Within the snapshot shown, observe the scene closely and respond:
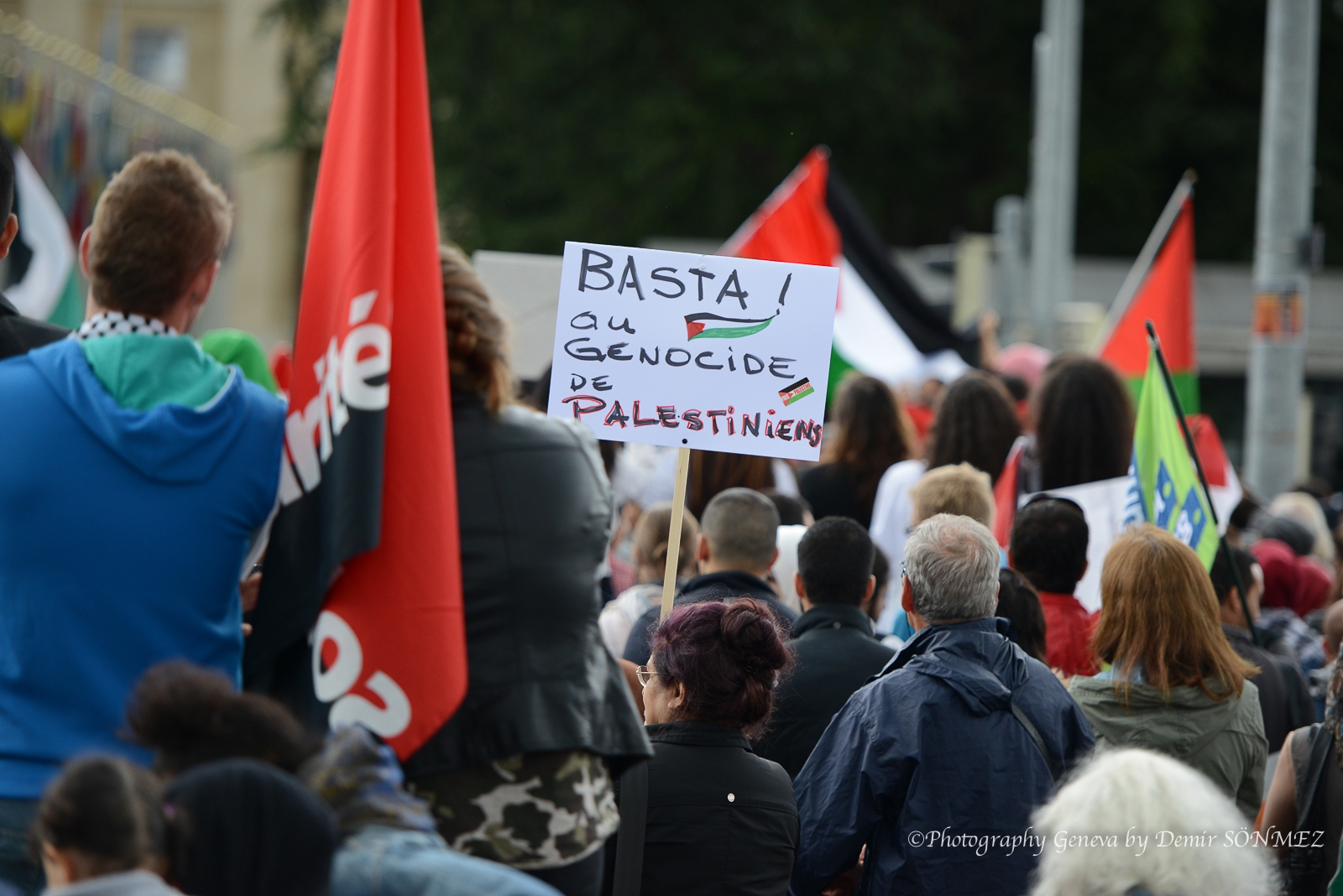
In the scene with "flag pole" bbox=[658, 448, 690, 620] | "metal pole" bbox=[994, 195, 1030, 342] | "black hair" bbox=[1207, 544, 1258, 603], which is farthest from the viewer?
"metal pole" bbox=[994, 195, 1030, 342]

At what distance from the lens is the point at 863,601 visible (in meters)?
4.23

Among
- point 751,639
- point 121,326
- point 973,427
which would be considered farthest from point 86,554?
point 973,427

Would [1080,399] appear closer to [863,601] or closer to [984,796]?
[863,601]

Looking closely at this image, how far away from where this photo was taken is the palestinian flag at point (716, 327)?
405 centimetres

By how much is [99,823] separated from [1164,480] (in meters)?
3.94

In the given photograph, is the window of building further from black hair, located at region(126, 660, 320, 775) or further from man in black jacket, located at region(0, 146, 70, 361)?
black hair, located at region(126, 660, 320, 775)

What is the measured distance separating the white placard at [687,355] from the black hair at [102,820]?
2.14 meters

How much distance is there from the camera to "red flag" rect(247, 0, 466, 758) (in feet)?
7.93

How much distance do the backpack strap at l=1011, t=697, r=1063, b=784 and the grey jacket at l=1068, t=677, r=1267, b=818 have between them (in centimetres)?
33

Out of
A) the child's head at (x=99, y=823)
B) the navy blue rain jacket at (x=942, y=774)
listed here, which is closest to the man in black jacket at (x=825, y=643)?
the navy blue rain jacket at (x=942, y=774)

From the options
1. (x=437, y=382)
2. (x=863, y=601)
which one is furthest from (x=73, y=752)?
(x=863, y=601)

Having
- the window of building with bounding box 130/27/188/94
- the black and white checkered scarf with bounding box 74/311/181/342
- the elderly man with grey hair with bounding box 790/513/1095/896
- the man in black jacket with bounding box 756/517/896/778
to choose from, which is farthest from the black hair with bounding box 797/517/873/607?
the window of building with bounding box 130/27/188/94

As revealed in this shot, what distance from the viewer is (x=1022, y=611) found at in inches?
161

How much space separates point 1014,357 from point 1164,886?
7801 mm
